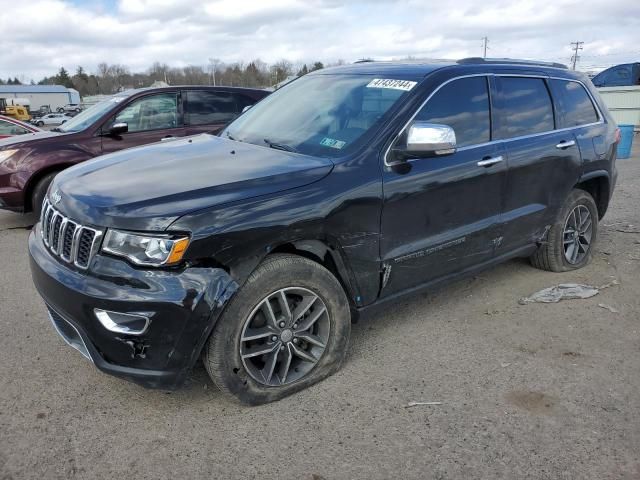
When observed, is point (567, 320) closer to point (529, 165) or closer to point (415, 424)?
point (529, 165)

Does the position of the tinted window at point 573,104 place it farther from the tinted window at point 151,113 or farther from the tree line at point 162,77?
the tree line at point 162,77

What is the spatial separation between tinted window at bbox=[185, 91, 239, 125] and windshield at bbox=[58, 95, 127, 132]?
0.88m

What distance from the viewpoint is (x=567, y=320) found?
4074mm

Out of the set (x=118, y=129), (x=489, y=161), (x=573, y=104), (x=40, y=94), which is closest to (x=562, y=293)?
(x=489, y=161)

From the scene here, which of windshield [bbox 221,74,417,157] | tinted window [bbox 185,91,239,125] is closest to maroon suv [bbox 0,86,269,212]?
tinted window [bbox 185,91,239,125]

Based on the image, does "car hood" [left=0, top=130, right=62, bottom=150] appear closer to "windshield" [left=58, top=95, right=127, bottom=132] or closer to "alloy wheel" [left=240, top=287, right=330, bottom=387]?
"windshield" [left=58, top=95, right=127, bottom=132]

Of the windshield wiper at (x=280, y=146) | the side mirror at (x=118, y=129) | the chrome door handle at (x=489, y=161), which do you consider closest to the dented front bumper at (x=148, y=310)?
the windshield wiper at (x=280, y=146)

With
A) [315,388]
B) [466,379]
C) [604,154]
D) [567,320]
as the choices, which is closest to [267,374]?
[315,388]

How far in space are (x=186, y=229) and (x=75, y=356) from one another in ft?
5.17

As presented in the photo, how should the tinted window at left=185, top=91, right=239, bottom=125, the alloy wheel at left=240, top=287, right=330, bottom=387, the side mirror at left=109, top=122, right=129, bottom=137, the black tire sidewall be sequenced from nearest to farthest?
the alloy wheel at left=240, top=287, right=330, bottom=387, the black tire sidewall, the side mirror at left=109, top=122, right=129, bottom=137, the tinted window at left=185, top=91, right=239, bottom=125

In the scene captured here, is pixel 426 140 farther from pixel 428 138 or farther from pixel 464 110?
pixel 464 110

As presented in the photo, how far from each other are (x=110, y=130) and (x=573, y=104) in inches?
209

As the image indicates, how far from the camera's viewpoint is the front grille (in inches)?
102

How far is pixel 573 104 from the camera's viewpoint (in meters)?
4.72
